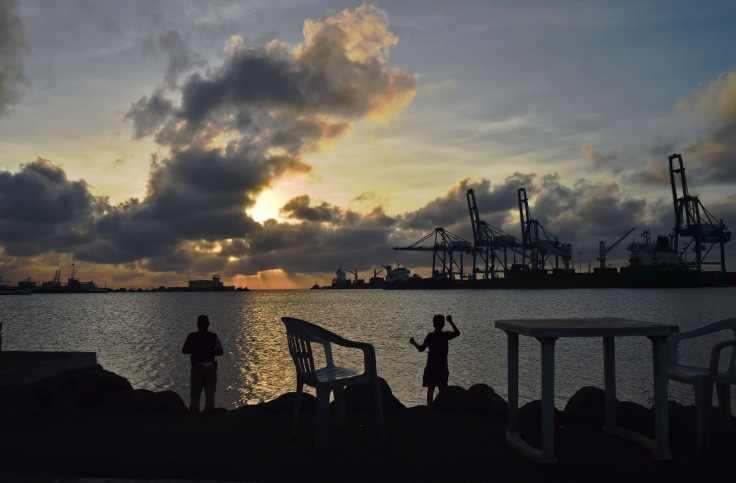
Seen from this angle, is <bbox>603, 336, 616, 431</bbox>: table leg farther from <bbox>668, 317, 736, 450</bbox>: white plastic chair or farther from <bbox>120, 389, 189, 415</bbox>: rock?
<bbox>120, 389, 189, 415</bbox>: rock

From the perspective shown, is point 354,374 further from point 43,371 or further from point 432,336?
point 43,371

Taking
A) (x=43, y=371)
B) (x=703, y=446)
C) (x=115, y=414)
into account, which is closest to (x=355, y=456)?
(x=703, y=446)

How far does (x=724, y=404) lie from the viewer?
Result: 4.26 metres

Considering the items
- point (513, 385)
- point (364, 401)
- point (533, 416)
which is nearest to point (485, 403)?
point (533, 416)

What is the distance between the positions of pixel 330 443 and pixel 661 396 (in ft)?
7.32

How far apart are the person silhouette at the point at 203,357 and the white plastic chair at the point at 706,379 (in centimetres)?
445

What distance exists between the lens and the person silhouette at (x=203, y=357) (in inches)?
249

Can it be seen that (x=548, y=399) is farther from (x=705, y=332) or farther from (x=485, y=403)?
(x=485, y=403)

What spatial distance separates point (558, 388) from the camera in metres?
13.4

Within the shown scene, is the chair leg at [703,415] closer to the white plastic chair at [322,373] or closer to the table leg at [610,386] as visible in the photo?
the table leg at [610,386]

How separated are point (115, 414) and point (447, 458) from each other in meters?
3.25

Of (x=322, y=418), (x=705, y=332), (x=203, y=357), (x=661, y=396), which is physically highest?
(x=705, y=332)

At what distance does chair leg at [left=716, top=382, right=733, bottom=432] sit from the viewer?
4215 millimetres

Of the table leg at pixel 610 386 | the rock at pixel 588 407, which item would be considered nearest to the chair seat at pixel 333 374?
the table leg at pixel 610 386
